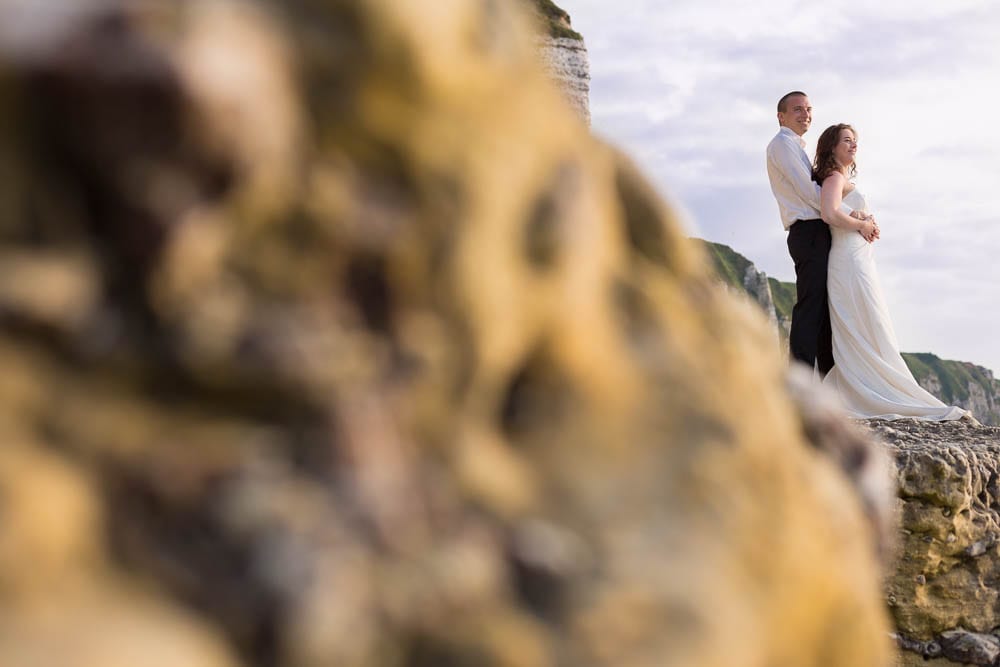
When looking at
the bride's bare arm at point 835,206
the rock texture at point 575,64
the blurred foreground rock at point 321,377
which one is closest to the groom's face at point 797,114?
the bride's bare arm at point 835,206

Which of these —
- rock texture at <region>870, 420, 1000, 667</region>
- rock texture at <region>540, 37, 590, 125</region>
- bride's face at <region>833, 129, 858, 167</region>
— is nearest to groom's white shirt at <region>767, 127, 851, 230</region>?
bride's face at <region>833, 129, 858, 167</region>

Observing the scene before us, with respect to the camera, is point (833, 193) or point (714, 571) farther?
point (833, 193)

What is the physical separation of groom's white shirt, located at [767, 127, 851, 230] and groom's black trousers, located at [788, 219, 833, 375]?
0.19 ft

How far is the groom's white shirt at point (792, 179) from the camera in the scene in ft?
13.0

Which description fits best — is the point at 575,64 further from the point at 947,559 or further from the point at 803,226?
the point at 947,559

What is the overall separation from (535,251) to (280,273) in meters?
0.15

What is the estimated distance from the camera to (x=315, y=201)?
18.9 inches

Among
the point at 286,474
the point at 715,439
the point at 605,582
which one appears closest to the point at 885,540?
the point at 715,439

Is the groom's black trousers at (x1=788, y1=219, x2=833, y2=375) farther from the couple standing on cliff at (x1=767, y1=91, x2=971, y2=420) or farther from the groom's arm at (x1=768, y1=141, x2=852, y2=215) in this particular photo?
the groom's arm at (x1=768, y1=141, x2=852, y2=215)

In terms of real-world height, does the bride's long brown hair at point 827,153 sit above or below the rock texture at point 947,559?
above

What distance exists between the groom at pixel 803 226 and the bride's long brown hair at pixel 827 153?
5cm

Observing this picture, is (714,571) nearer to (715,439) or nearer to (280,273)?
(715,439)

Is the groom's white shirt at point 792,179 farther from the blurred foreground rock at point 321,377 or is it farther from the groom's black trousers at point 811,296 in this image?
the blurred foreground rock at point 321,377

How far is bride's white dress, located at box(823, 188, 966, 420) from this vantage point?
13.3ft
